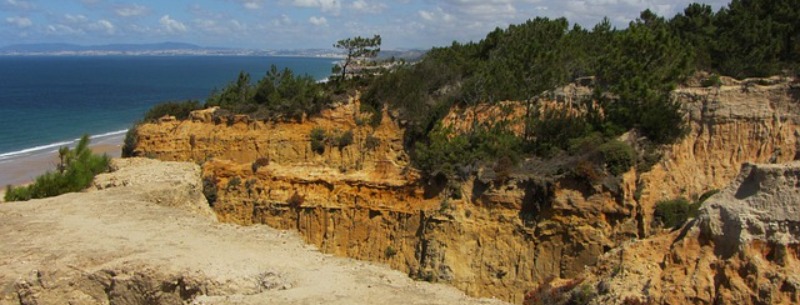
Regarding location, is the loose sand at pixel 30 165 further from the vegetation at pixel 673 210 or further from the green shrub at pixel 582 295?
the green shrub at pixel 582 295

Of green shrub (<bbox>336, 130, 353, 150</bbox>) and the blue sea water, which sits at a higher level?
green shrub (<bbox>336, 130, 353, 150</bbox>)

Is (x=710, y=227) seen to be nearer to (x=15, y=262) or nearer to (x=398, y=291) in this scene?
(x=398, y=291)

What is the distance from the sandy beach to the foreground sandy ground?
26203 millimetres

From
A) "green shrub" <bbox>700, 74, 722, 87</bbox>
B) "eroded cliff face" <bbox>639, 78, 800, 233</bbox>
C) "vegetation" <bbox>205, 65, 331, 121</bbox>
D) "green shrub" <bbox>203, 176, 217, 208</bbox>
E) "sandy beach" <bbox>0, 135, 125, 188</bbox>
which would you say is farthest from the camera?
"sandy beach" <bbox>0, 135, 125, 188</bbox>

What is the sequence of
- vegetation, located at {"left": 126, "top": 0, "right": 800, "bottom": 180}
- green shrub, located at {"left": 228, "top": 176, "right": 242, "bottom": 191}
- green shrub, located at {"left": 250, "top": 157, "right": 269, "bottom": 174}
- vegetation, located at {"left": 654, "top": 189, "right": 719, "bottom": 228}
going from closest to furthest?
vegetation, located at {"left": 654, "top": 189, "right": 719, "bottom": 228}, vegetation, located at {"left": 126, "top": 0, "right": 800, "bottom": 180}, green shrub, located at {"left": 228, "top": 176, "right": 242, "bottom": 191}, green shrub, located at {"left": 250, "top": 157, "right": 269, "bottom": 174}

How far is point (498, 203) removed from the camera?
752 inches

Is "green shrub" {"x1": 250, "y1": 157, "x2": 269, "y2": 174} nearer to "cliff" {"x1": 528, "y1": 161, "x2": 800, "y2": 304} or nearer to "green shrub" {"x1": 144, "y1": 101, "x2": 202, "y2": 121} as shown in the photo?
"green shrub" {"x1": 144, "y1": 101, "x2": 202, "y2": 121}

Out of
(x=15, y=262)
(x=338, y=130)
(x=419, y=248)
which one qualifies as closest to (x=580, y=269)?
(x=419, y=248)

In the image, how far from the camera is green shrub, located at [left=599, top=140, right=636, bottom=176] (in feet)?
58.5

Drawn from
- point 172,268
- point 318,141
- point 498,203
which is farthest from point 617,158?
point 318,141

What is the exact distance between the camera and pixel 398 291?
567 inches

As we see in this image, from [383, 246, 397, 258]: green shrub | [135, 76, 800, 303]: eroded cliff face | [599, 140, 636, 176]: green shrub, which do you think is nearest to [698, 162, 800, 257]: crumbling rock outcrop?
[135, 76, 800, 303]: eroded cliff face

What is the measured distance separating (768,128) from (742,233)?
10.6 m

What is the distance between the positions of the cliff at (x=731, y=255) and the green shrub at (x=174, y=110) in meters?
22.3
